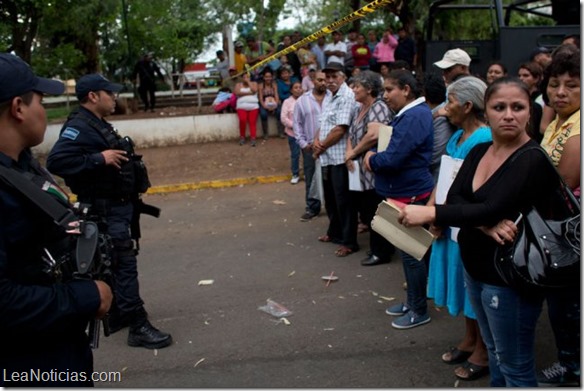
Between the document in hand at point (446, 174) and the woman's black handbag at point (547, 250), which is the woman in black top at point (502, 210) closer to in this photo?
the woman's black handbag at point (547, 250)

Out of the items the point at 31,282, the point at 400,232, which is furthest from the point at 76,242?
the point at 400,232

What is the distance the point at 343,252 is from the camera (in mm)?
6457

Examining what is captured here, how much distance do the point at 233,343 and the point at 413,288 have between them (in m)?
1.42

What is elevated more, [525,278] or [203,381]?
[525,278]

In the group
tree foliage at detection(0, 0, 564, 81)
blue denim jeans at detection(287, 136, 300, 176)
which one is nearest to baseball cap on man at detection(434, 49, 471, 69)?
blue denim jeans at detection(287, 136, 300, 176)

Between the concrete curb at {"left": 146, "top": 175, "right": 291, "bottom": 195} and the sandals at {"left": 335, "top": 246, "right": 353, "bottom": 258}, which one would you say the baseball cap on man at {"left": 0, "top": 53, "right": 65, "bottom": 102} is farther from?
the concrete curb at {"left": 146, "top": 175, "right": 291, "bottom": 195}

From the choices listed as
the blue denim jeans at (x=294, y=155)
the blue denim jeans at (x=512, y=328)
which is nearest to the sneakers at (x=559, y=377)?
the blue denim jeans at (x=512, y=328)

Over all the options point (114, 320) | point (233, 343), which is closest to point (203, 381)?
point (233, 343)

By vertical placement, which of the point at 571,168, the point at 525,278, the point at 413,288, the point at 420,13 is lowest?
the point at 413,288

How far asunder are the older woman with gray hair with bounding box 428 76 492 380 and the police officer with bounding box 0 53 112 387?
2193 mm

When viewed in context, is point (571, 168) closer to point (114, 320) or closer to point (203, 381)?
point (203, 381)

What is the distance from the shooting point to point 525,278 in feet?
8.63

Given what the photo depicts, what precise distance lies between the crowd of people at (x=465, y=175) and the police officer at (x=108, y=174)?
189 centimetres

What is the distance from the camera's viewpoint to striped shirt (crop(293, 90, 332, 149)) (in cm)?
753
